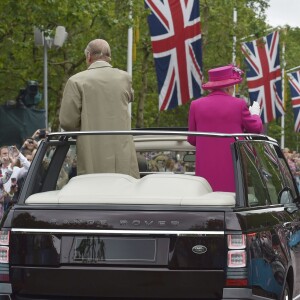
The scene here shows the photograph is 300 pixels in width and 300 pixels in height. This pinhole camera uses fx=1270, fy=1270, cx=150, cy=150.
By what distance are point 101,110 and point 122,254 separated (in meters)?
2.57

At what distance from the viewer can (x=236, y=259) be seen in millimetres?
6879

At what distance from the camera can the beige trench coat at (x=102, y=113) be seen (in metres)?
9.17

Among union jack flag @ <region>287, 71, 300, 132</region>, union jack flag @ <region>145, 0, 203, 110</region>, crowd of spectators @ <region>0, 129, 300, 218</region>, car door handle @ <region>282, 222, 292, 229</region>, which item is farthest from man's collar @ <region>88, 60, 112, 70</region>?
union jack flag @ <region>287, 71, 300, 132</region>

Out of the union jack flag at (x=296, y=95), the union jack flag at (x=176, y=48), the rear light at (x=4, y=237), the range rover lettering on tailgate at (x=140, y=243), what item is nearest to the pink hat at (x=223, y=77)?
the range rover lettering on tailgate at (x=140, y=243)

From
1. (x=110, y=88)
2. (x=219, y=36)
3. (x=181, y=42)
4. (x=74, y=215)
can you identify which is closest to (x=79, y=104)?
(x=110, y=88)

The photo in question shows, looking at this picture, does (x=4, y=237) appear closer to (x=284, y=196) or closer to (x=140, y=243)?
(x=140, y=243)

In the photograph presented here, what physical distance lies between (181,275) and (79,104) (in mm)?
2691

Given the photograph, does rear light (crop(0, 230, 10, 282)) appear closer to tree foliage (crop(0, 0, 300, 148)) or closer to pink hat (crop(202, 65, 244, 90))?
pink hat (crop(202, 65, 244, 90))

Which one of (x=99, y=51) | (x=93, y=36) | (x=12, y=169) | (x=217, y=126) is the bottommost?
(x=12, y=169)

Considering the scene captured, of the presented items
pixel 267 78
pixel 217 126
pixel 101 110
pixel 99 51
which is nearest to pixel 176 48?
pixel 99 51

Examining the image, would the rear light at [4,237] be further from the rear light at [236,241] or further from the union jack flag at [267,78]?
the union jack flag at [267,78]

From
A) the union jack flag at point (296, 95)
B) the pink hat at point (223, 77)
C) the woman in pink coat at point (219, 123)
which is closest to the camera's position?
the woman in pink coat at point (219, 123)

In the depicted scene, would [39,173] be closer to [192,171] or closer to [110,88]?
[110,88]

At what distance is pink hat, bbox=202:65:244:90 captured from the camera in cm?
934
